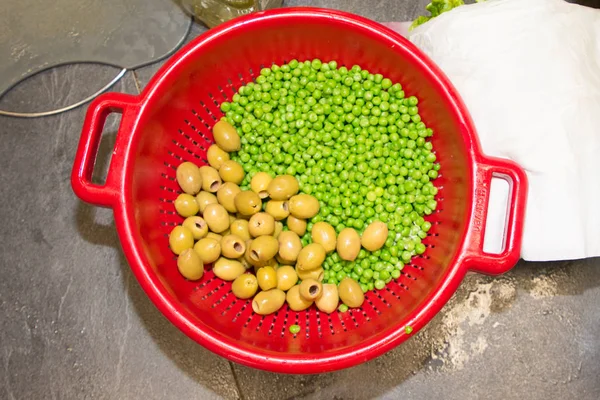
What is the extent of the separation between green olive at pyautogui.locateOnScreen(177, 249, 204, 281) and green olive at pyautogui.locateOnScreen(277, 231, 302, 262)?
18 centimetres

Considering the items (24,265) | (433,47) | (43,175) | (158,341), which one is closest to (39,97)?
(43,175)

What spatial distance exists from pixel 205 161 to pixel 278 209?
10.7 inches

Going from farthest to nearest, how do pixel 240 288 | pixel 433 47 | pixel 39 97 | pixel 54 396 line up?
1. pixel 39 97
2. pixel 54 396
3. pixel 433 47
4. pixel 240 288

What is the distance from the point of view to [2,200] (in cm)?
149

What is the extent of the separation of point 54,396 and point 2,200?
58 centimetres

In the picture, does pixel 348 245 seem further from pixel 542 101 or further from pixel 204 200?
pixel 542 101

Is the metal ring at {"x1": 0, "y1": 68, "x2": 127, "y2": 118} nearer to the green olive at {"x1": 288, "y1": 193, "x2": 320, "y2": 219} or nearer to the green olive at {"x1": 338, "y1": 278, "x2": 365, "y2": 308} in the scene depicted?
the green olive at {"x1": 288, "y1": 193, "x2": 320, "y2": 219}

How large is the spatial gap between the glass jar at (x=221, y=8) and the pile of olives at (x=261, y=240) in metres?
0.44

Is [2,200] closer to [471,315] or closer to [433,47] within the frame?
[433,47]

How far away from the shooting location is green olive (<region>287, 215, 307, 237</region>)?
1.16 meters

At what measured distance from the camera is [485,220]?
3.27ft

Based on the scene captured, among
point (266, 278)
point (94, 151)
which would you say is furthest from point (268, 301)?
point (94, 151)

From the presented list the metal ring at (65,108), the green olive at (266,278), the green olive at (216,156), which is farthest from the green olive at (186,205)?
the metal ring at (65,108)

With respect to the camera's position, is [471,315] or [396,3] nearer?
[471,315]
